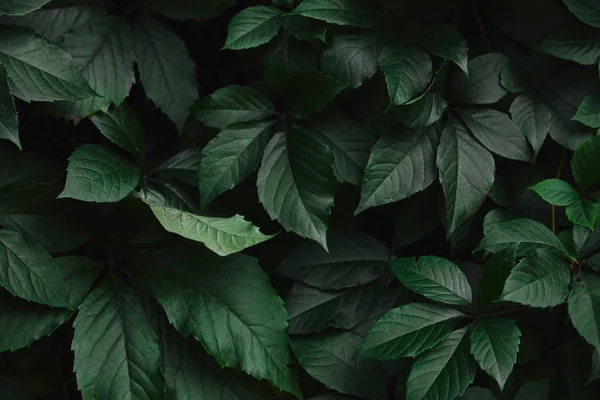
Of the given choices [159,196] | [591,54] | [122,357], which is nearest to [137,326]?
[122,357]

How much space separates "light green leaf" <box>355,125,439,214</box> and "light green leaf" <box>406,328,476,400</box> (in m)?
0.26

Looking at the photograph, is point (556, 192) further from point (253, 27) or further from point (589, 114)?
point (253, 27)

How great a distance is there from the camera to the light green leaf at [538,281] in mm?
927

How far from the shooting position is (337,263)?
1188mm

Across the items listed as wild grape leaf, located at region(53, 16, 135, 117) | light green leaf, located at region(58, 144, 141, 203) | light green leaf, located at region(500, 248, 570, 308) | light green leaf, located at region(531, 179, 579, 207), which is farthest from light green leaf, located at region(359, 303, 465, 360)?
wild grape leaf, located at region(53, 16, 135, 117)

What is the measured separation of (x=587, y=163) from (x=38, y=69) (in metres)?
0.92

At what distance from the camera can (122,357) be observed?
1.03m

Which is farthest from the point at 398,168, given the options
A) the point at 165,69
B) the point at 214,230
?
the point at 165,69

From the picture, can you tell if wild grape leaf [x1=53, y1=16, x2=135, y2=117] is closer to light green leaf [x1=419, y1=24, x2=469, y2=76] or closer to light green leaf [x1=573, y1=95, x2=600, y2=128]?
light green leaf [x1=419, y1=24, x2=469, y2=76]

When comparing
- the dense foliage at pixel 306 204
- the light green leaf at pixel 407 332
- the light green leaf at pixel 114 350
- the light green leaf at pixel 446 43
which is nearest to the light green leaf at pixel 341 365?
the dense foliage at pixel 306 204

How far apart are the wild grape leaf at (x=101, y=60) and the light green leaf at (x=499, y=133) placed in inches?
24.4

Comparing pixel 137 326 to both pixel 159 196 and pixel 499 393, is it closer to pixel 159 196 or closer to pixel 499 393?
pixel 159 196

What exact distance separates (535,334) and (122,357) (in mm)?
731

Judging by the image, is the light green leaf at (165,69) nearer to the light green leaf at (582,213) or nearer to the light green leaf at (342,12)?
the light green leaf at (342,12)
